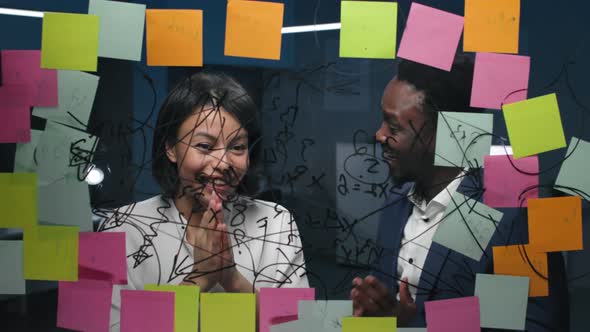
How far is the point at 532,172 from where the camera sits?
149cm

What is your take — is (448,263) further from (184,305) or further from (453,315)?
(184,305)

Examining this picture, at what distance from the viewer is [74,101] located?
149 centimetres

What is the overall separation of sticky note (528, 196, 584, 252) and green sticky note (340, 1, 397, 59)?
0.49 metres

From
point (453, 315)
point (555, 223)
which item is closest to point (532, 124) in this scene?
point (555, 223)

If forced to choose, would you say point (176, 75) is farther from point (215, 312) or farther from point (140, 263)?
point (215, 312)

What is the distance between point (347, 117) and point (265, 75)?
21 centimetres

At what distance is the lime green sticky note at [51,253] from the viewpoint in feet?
4.94

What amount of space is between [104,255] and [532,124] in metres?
1.02

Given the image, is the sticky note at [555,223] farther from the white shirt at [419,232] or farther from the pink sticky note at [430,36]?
the pink sticky note at [430,36]

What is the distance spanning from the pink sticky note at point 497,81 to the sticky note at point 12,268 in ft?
3.63

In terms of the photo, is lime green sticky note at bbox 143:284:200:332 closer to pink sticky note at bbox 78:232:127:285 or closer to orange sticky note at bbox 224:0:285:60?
pink sticky note at bbox 78:232:127:285

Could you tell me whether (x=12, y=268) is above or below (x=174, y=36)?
below

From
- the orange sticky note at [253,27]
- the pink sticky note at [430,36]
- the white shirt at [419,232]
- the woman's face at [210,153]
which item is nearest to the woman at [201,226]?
the woman's face at [210,153]

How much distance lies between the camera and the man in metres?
1.49
